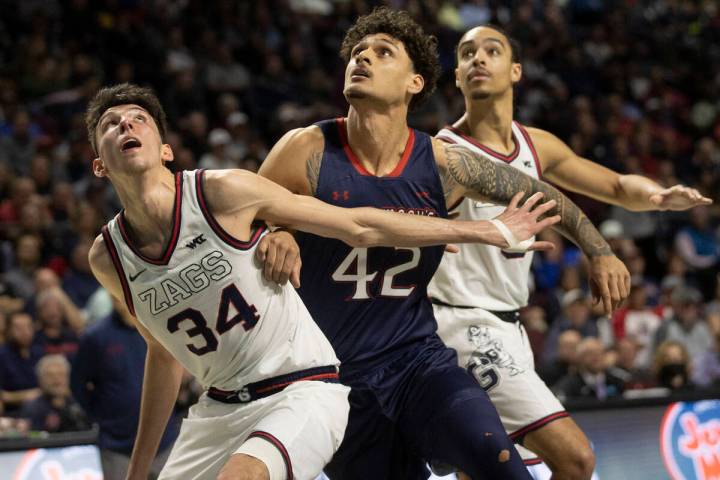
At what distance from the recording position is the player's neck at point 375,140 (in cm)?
481

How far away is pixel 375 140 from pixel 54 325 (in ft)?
15.5

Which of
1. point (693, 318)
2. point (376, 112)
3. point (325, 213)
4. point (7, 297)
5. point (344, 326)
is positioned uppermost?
point (376, 112)

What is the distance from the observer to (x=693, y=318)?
1094cm

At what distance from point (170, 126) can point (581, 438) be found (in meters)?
7.94

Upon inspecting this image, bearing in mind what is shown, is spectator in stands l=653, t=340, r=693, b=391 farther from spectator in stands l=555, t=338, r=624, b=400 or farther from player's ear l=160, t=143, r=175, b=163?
player's ear l=160, t=143, r=175, b=163

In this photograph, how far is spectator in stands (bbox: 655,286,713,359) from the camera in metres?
10.8

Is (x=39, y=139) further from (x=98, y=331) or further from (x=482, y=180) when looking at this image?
(x=482, y=180)

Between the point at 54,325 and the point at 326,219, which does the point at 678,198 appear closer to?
the point at 326,219

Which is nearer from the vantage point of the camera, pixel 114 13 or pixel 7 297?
pixel 7 297

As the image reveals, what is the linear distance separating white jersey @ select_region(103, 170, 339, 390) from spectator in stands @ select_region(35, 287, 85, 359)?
4.69 m

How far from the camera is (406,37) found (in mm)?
5094

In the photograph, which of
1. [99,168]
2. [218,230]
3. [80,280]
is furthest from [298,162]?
[80,280]

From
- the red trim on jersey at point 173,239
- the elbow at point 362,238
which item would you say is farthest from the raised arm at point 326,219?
the red trim on jersey at point 173,239

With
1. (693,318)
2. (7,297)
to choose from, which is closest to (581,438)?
(7,297)
